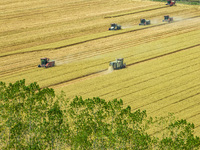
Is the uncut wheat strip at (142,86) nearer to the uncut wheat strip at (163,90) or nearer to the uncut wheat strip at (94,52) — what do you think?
the uncut wheat strip at (163,90)

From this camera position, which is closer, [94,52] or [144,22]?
[94,52]

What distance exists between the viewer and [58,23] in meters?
85.2

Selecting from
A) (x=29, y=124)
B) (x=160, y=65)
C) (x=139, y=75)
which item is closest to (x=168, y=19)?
(x=160, y=65)

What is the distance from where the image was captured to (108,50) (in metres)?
67.6

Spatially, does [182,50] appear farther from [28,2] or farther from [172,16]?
[28,2]

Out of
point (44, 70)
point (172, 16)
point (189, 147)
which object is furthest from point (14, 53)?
point (189, 147)

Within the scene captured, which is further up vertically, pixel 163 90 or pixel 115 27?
pixel 115 27

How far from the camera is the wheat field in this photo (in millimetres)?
50156

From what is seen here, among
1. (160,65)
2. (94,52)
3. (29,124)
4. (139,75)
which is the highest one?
(29,124)

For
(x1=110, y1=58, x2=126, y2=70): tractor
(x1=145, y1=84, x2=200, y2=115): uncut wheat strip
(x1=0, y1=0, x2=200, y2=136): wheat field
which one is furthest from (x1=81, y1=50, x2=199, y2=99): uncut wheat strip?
(x1=145, y1=84, x2=200, y2=115): uncut wheat strip

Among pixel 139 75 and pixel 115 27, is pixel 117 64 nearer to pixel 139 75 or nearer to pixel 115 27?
pixel 139 75

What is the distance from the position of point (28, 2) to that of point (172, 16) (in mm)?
37565

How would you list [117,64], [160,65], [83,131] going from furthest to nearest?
[160,65]
[117,64]
[83,131]

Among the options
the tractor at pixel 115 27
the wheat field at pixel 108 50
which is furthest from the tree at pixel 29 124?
the tractor at pixel 115 27
